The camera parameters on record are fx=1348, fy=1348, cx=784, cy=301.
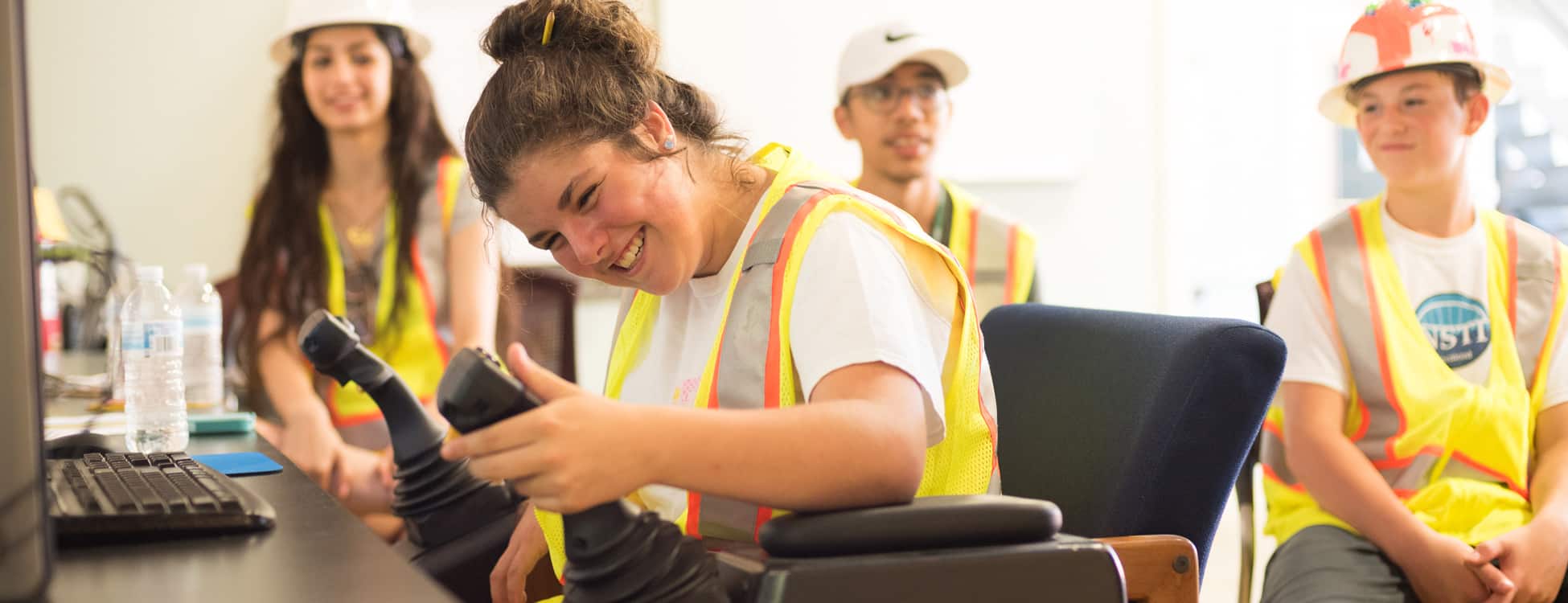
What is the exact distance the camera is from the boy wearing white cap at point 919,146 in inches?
113

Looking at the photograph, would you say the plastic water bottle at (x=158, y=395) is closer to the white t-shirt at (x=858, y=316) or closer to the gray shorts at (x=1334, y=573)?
the white t-shirt at (x=858, y=316)

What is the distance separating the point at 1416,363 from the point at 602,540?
5.10 feet

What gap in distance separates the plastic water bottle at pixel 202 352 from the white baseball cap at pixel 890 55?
138cm

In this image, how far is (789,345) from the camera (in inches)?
45.3

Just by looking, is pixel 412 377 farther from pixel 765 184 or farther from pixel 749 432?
pixel 749 432

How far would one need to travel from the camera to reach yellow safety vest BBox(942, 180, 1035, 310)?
2871 millimetres

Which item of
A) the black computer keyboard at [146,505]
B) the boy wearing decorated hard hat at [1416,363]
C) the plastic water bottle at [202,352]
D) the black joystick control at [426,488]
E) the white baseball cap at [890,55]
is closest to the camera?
the black computer keyboard at [146,505]

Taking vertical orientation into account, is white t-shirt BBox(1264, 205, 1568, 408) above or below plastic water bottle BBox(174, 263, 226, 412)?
above

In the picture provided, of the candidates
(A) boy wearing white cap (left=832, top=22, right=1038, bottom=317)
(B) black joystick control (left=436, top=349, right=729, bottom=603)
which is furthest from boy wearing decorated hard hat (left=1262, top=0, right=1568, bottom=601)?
(B) black joystick control (left=436, top=349, right=729, bottom=603)

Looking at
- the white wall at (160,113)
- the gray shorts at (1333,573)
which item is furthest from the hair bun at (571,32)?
the white wall at (160,113)

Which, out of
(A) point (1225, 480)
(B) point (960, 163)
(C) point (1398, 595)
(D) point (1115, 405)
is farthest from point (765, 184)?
(B) point (960, 163)

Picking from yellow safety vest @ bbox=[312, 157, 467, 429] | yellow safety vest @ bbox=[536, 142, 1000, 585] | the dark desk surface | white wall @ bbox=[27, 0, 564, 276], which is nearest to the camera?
the dark desk surface

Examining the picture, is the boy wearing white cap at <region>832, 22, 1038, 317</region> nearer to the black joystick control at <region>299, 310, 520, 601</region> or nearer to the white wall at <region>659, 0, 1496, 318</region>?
the white wall at <region>659, 0, 1496, 318</region>

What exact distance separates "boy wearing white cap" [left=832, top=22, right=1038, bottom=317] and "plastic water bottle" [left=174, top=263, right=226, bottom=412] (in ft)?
4.36
